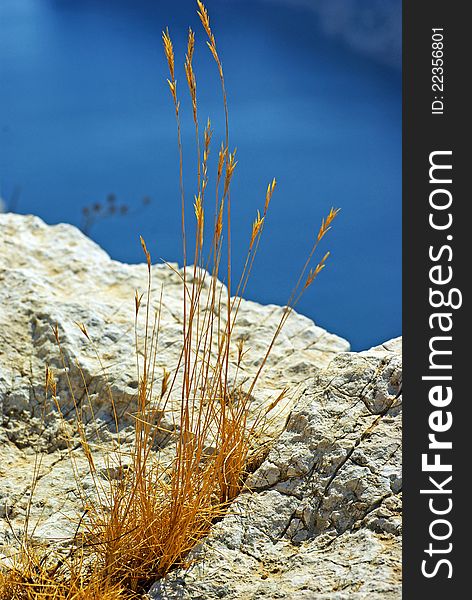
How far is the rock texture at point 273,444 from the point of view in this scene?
155cm

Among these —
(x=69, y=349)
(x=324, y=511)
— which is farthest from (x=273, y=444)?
(x=69, y=349)

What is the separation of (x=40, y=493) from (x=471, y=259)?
4.14 feet

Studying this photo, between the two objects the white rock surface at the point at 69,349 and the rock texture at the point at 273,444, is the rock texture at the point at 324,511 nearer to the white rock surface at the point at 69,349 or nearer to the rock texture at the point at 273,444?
the rock texture at the point at 273,444

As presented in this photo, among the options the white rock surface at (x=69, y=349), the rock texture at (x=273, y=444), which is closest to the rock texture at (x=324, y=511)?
the rock texture at (x=273, y=444)

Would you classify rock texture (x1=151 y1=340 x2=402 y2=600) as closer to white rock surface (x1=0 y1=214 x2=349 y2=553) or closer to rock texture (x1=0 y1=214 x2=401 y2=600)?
rock texture (x1=0 y1=214 x2=401 y2=600)

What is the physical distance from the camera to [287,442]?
71.5 inches

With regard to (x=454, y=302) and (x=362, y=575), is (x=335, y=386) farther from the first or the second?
(x=362, y=575)

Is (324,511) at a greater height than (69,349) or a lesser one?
lesser

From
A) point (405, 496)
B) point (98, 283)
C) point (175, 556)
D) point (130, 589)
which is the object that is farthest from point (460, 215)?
point (98, 283)

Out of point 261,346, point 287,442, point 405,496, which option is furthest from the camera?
point 261,346

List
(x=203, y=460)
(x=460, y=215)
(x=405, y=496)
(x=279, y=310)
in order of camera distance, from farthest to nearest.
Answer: (x=279, y=310) < (x=203, y=460) < (x=460, y=215) < (x=405, y=496)

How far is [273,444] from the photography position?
1.84 meters

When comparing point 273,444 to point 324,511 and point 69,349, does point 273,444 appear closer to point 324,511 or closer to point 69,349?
point 324,511

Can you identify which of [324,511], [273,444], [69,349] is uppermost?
[69,349]
